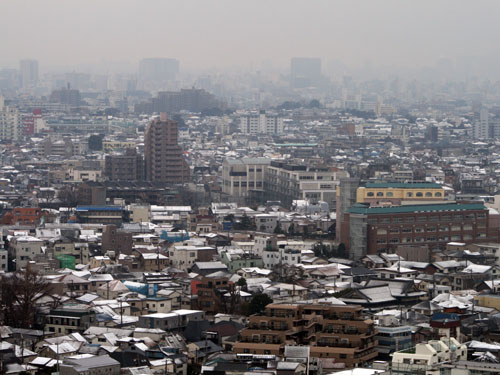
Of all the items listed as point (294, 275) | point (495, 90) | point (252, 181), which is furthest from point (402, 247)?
point (495, 90)

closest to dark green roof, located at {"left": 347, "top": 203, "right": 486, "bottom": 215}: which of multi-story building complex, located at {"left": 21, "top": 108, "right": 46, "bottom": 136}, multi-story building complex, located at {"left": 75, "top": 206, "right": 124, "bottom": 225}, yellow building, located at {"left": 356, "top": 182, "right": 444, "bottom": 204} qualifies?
yellow building, located at {"left": 356, "top": 182, "right": 444, "bottom": 204}

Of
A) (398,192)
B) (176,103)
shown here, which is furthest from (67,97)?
(398,192)

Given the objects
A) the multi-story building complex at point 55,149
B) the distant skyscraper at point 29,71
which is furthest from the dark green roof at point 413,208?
the distant skyscraper at point 29,71

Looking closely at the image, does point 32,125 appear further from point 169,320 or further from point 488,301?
point 169,320

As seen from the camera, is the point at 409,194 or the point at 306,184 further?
the point at 306,184

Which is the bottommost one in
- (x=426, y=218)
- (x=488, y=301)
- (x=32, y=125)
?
(x=32, y=125)

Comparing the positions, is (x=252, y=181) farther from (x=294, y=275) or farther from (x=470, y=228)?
(x=294, y=275)

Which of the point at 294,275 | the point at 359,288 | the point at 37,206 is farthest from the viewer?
the point at 37,206

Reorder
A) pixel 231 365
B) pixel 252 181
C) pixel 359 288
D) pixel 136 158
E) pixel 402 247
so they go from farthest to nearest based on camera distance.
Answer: pixel 136 158 → pixel 252 181 → pixel 402 247 → pixel 359 288 → pixel 231 365
